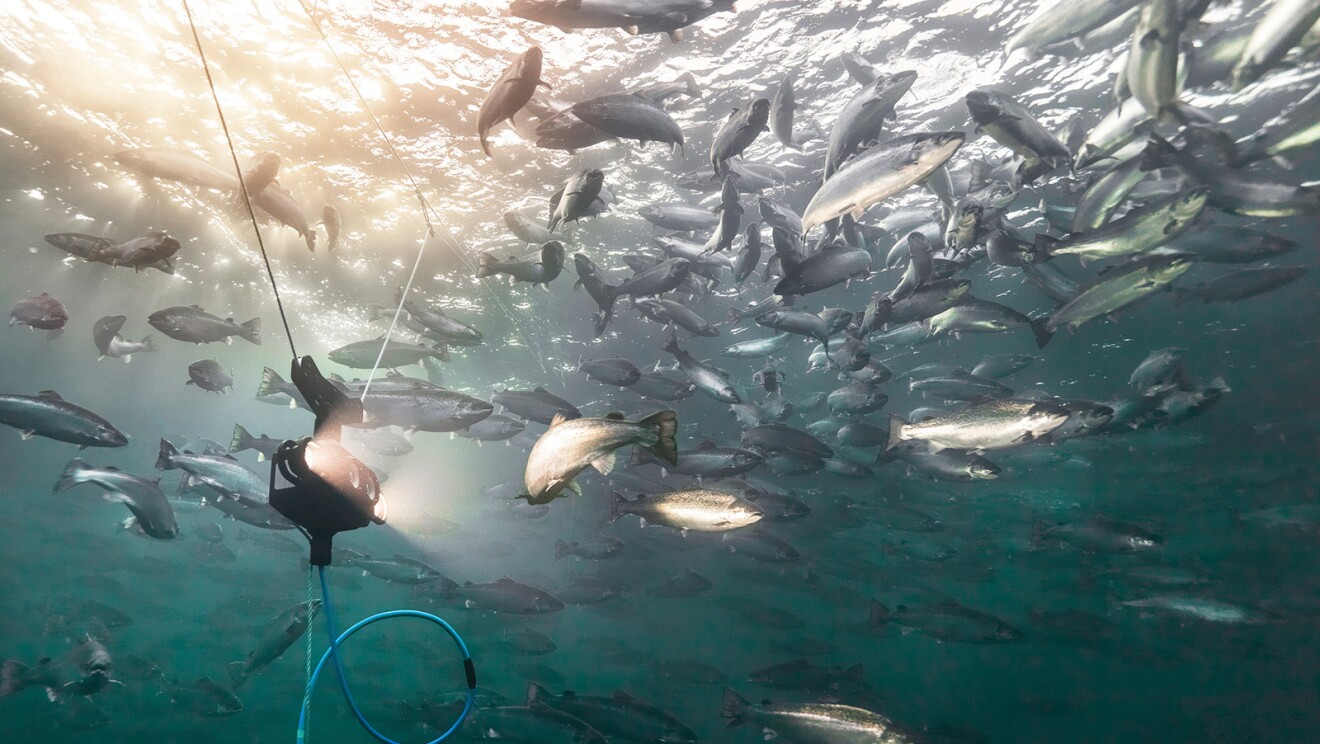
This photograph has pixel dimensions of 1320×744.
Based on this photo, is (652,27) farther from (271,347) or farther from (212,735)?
(212,735)

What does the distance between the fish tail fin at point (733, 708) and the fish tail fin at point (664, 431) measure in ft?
25.8

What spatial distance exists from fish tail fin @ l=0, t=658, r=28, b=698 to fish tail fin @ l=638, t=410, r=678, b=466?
1843 cm

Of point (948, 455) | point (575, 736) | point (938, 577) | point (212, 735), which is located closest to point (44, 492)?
point (212, 735)

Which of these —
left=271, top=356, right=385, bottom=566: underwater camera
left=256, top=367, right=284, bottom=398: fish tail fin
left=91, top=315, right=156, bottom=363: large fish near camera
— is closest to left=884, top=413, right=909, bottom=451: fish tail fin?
left=271, top=356, right=385, bottom=566: underwater camera

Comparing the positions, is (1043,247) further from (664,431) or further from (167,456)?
(167,456)

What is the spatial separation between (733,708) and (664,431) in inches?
323

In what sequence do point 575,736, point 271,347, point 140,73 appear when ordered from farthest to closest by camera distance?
point 271,347 < point 575,736 < point 140,73

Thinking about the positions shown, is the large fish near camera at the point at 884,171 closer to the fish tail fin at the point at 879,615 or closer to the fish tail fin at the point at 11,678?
the fish tail fin at the point at 879,615

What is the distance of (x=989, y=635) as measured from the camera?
→ 41.4ft

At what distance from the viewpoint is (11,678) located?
40.0 feet

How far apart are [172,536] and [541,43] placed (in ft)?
30.5

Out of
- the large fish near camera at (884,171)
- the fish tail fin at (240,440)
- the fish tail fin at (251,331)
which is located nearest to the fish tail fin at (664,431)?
the large fish near camera at (884,171)

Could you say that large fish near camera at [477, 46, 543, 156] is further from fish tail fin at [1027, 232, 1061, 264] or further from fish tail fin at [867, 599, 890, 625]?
fish tail fin at [867, 599, 890, 625]

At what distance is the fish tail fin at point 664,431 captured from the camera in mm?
3281
